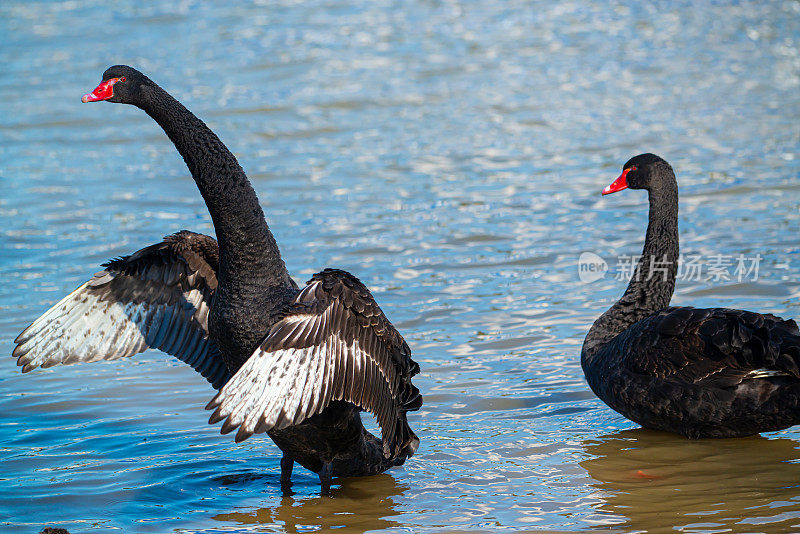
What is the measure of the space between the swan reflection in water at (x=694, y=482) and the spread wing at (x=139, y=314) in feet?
8.18

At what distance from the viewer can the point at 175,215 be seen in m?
11.6

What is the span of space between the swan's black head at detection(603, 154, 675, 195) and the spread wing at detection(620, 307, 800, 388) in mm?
1454

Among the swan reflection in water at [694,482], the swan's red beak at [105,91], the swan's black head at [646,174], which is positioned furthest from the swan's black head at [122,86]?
the swan's black head at [646,174]

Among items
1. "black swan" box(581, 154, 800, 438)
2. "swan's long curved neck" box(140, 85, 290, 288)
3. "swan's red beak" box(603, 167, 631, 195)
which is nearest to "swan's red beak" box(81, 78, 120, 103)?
"swan's long curved neck" box(140, 85, 290, 288)

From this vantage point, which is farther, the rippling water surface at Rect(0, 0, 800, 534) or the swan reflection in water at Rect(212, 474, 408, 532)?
the rippling water surface at Rect(0, 0, 800, 534)

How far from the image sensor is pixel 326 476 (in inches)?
227

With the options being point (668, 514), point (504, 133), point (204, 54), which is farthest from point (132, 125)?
point (668, 514)

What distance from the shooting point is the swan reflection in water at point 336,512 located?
5.51m

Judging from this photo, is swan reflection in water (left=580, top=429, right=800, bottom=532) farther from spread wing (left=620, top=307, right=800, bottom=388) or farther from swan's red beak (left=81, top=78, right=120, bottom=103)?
swan's red beak (left=81, top=78, right=120, bottom=103)

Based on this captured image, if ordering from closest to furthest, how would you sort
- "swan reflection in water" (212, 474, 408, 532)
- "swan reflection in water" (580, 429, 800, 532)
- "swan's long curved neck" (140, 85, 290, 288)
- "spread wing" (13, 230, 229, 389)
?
"swan reflection in water" (580, 429, 800, 532) → "swan's long curved neck" (140, 85, 290, 288) → "swan reflection in water" (212, 474, 408, 532) → "spread wing" (13, 230, 229, 389)

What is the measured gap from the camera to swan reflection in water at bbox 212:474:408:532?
551cm

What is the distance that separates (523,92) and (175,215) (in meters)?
6.71

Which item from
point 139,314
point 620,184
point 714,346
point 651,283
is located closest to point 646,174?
point 620,184

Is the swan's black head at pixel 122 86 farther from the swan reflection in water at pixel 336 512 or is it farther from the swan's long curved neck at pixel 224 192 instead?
the swan reflection in water at pixel 336 512
